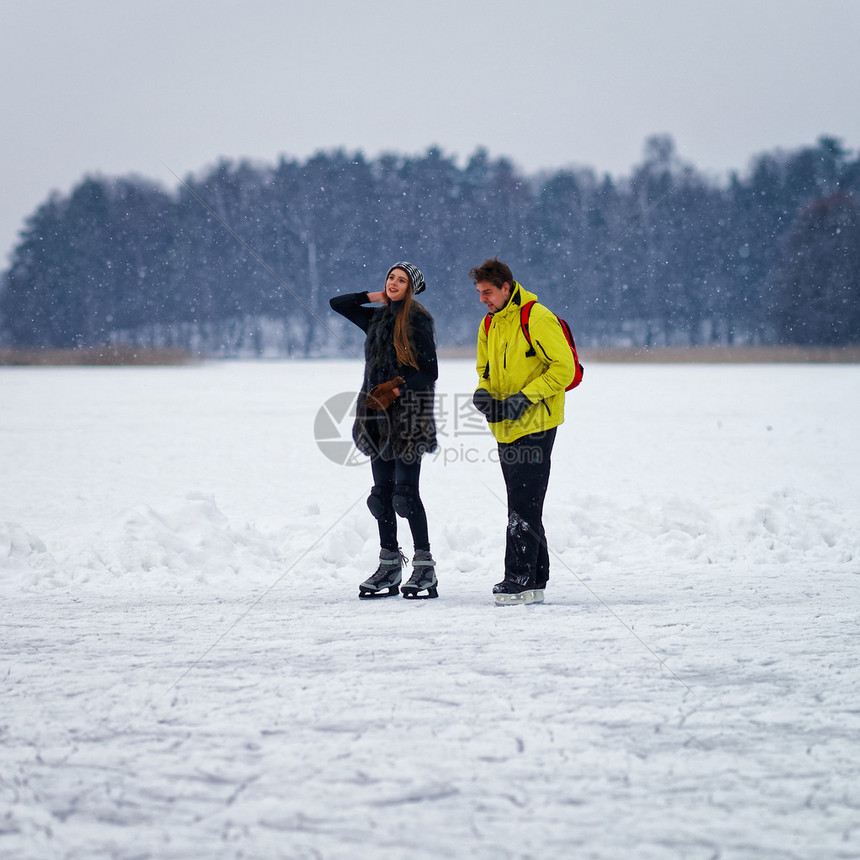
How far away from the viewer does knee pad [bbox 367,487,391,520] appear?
15.4ft

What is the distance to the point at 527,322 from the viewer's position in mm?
4395

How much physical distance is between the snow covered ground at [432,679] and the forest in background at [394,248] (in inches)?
1961

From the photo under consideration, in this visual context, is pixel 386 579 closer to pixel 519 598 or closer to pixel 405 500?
pixel 405 500

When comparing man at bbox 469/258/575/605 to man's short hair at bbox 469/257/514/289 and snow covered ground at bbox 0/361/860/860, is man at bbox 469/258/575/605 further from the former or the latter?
snow covered ground at bbox 0/361/860/860

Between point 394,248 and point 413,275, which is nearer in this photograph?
point 413,275

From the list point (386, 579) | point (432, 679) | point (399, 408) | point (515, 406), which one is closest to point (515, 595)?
point (386, 579)

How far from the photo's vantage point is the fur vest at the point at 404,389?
15.0 feet

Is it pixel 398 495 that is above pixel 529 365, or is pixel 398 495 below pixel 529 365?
below

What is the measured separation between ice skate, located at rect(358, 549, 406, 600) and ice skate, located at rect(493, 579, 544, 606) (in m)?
0.56

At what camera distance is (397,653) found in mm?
3598

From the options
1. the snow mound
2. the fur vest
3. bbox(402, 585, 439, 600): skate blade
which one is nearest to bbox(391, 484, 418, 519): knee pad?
the fur vest

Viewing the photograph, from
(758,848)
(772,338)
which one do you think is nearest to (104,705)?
(758,848)

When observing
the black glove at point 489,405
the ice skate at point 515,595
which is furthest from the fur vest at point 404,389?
the ice skate at point 515,595

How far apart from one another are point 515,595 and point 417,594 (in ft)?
1.67
